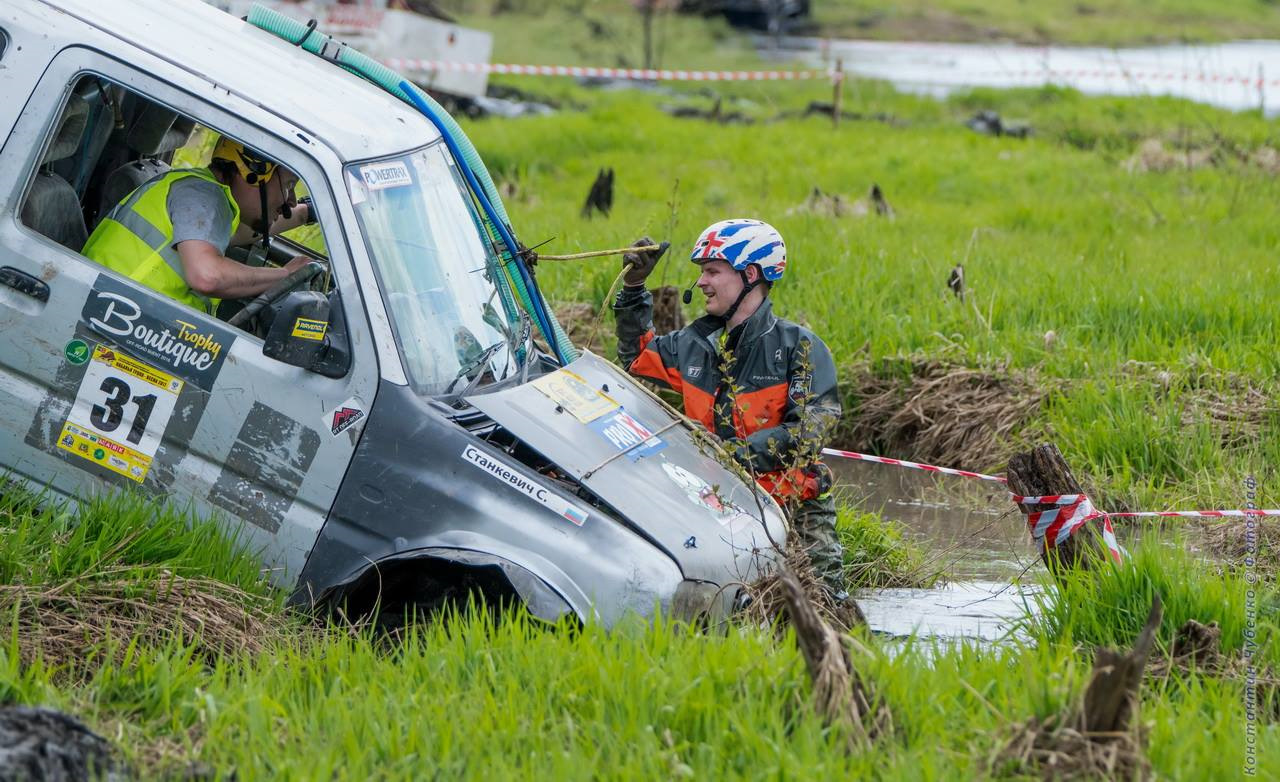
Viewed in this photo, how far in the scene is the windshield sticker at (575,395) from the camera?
5.11m

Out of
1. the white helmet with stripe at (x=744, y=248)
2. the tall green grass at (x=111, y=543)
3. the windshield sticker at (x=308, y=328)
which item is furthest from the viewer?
the white helmet with stripe at (x=744, y=248)

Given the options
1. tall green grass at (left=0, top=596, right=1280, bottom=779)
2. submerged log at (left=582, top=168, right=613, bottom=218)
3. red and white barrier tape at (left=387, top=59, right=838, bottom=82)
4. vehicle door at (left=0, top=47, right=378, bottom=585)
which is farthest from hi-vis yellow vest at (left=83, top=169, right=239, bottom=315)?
red and white barrier tape at (left=387, top=59, right=838, bottom=82)

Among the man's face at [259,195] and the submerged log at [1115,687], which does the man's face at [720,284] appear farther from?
the submerged log at [1115,687]

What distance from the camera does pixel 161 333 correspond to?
4.70 m

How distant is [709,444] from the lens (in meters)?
5.49

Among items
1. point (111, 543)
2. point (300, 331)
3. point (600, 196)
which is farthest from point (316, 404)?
point (600, 196)

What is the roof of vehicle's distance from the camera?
4.80 meters

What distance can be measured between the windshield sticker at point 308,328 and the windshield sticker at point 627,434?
1.02m

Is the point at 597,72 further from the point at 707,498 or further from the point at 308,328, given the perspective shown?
the point at 308,328

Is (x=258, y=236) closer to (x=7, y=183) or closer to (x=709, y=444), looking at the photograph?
(x=7, y=183)

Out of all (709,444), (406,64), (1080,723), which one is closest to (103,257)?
(709,444)

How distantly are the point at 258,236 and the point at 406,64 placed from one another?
1402cm

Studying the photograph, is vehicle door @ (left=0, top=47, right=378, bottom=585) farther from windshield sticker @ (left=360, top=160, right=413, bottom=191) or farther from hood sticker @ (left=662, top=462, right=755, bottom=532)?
hood sticker @ (left=662, top=462, right=755, bottom=532)

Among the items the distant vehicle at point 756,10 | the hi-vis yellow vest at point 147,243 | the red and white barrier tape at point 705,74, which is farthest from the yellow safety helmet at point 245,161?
the distant vehicle at point 756,10
